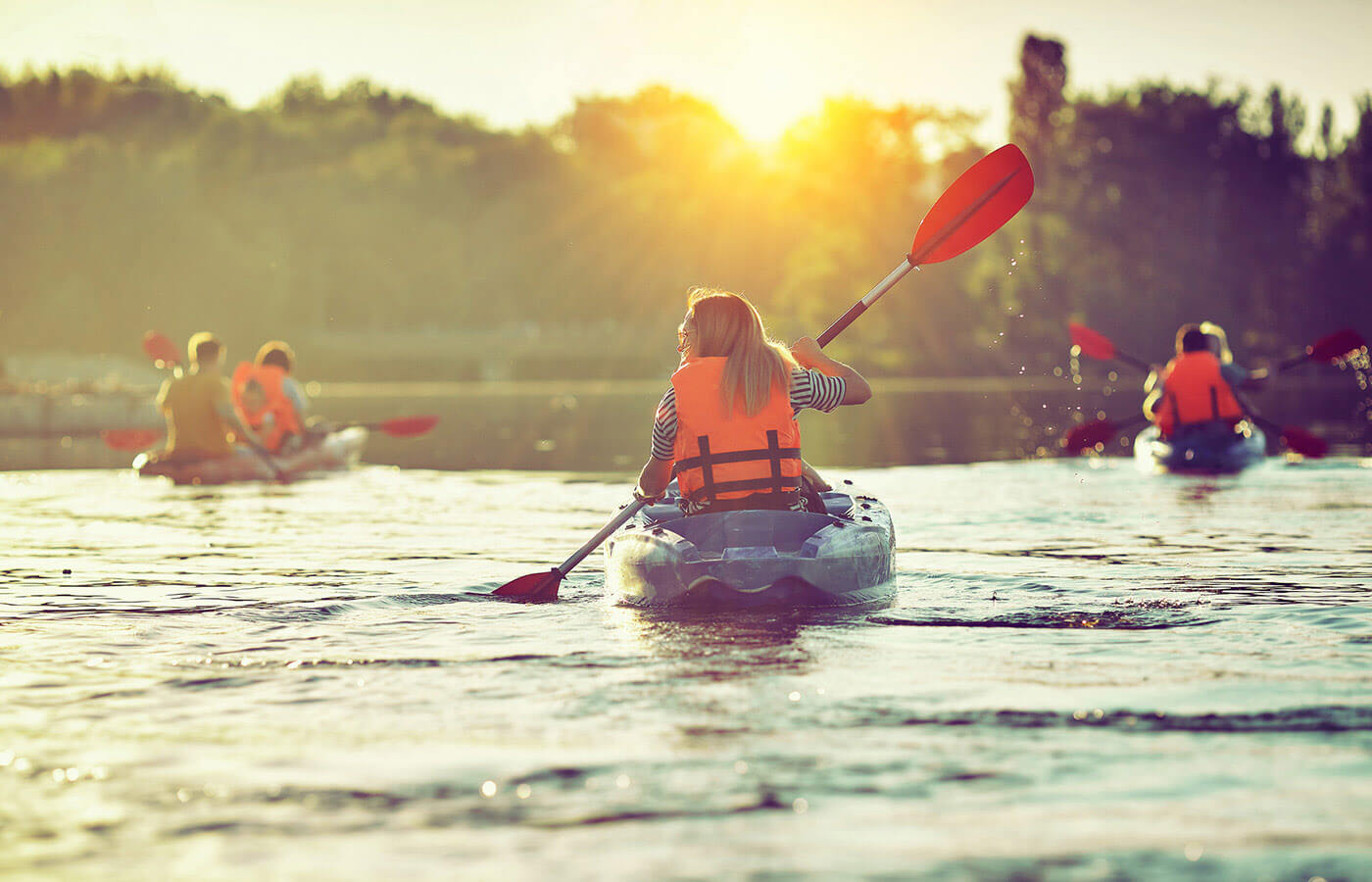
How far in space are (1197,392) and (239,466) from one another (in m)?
8.99

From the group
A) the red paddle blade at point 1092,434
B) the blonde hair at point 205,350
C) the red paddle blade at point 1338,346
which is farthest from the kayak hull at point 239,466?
the red paddle blade at point 1338,346

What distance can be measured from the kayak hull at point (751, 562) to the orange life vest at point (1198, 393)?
8.67 meters

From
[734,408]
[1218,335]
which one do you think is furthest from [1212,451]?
[734,408]

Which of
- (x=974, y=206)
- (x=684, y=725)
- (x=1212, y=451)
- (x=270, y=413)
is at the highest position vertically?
(x=974, y=206)

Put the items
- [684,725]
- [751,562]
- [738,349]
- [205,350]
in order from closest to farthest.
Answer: [684,725] → [751,562] → [738,349] → [205,350]

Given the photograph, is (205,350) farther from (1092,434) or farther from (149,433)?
(1092,434)

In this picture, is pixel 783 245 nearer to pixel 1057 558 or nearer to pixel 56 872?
pixel 1057 558

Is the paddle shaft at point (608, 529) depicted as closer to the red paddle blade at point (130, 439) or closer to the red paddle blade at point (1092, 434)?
the red paddle blade at point (1092, 434)

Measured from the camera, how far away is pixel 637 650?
5.93 metres

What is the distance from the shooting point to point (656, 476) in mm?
7254

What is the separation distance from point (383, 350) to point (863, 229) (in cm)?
1944

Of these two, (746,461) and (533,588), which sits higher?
(746,461)

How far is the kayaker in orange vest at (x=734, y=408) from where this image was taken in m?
6.82

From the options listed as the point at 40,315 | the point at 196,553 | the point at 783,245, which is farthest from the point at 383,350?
the point at 196,553
